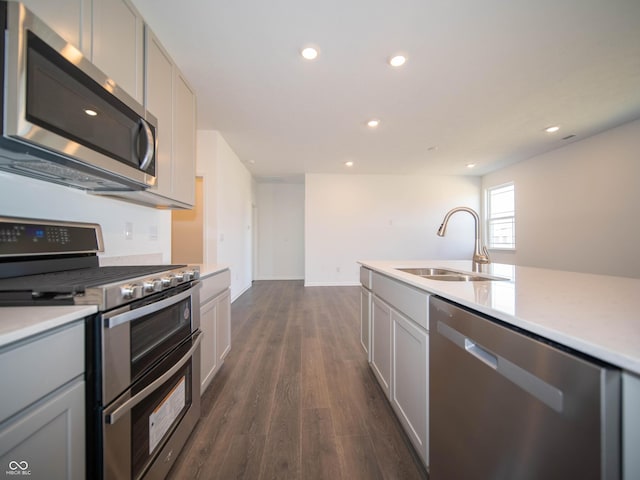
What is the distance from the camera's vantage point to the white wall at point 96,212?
1026 mm

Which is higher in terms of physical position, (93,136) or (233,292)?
(93,136)

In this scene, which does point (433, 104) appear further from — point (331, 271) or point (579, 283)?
point (331, 271)

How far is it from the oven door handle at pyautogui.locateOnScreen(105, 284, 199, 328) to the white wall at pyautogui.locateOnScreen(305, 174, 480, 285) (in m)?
4.63

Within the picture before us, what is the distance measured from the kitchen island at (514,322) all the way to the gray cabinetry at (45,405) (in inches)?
45.6

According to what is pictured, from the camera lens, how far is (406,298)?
129cm

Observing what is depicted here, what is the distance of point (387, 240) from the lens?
5.93 m

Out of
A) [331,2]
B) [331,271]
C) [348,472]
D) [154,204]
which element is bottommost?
[348,472]

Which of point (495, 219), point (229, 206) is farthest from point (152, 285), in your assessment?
point (495, 219)

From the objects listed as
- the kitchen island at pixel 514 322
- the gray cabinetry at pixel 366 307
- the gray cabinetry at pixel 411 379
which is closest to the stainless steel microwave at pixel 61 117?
the kitchen island at pixel 514 322

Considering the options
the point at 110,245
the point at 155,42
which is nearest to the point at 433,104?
the point at 155,42

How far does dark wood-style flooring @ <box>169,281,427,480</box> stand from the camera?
46.2 inches

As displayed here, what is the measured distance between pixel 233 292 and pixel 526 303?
4.24 metres

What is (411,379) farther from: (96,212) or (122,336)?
(96,212)

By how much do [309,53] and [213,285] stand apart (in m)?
1.97
